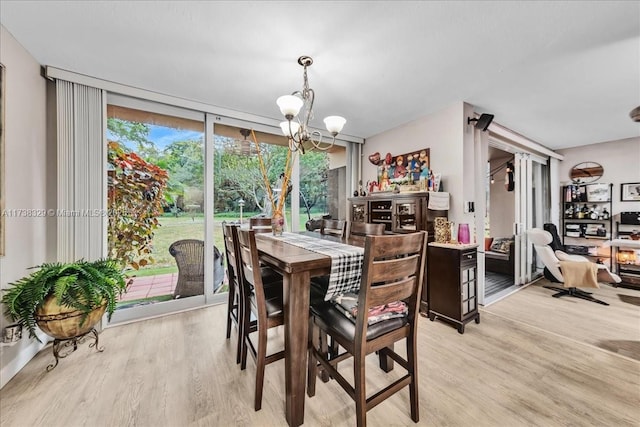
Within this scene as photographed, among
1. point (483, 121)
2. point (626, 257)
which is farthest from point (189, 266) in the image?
point (626, 257)

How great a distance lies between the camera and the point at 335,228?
261 cm

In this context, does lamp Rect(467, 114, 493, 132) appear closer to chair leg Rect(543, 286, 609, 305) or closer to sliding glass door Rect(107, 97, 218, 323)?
chair leg Rect(543, 286, 609, 305)

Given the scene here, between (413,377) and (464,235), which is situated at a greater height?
(464,235)

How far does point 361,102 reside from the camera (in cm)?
284

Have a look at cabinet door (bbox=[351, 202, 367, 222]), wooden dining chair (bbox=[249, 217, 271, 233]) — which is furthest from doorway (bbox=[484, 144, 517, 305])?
wooden dining chair (bbox=[249, 217, 271, 233])

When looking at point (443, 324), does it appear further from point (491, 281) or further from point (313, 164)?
point (313, 164)

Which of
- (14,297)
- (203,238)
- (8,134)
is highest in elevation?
(8,134)

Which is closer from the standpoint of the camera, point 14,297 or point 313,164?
point 14,297

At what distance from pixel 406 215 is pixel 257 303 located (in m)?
2.20

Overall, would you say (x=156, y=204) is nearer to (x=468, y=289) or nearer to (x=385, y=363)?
(x=385, y=363)

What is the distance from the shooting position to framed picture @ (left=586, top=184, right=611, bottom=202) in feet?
14.4

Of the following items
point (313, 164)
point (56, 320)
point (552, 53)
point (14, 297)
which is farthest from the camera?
point (313, 164)

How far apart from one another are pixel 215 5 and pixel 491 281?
495cm

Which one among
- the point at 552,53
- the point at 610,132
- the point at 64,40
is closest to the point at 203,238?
the point at 64,40
